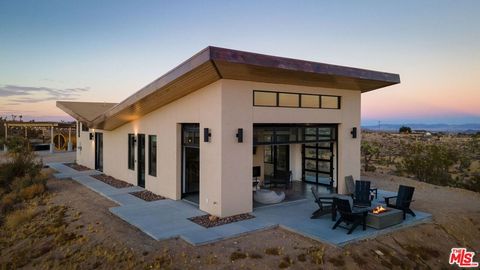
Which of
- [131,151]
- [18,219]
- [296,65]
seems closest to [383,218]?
[296,65]

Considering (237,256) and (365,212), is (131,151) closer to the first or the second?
(237,256)

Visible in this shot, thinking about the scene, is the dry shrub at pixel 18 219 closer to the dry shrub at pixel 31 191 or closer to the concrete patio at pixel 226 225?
the concrete patio at pixel 226 225

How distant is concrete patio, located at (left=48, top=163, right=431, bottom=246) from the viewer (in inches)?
265

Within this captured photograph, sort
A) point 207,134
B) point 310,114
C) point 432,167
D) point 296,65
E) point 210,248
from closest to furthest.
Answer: point 210,248 → point 296,65 → point 207,134 → point 310,114 → point 432,167

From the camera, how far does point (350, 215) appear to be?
23.0ft

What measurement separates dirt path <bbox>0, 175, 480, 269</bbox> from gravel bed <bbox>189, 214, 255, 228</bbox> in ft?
3.36

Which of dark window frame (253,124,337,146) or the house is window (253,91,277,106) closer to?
the house

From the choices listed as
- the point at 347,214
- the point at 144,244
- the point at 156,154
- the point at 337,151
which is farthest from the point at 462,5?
the point at 144,244

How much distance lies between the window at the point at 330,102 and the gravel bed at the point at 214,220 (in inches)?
182

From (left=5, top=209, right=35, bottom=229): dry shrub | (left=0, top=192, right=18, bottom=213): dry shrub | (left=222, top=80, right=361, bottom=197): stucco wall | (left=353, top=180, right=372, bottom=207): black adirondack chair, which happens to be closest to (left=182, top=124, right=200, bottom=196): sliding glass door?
(left=222, top=80, right=361, bottom=197): stucco wall

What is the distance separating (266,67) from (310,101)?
290cm

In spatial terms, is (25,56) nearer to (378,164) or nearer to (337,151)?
(337,151)

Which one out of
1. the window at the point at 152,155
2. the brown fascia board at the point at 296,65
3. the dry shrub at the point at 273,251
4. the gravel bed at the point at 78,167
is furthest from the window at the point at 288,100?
the gravel bed at the point at 78,167

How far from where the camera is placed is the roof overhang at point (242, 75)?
23.5 ft
